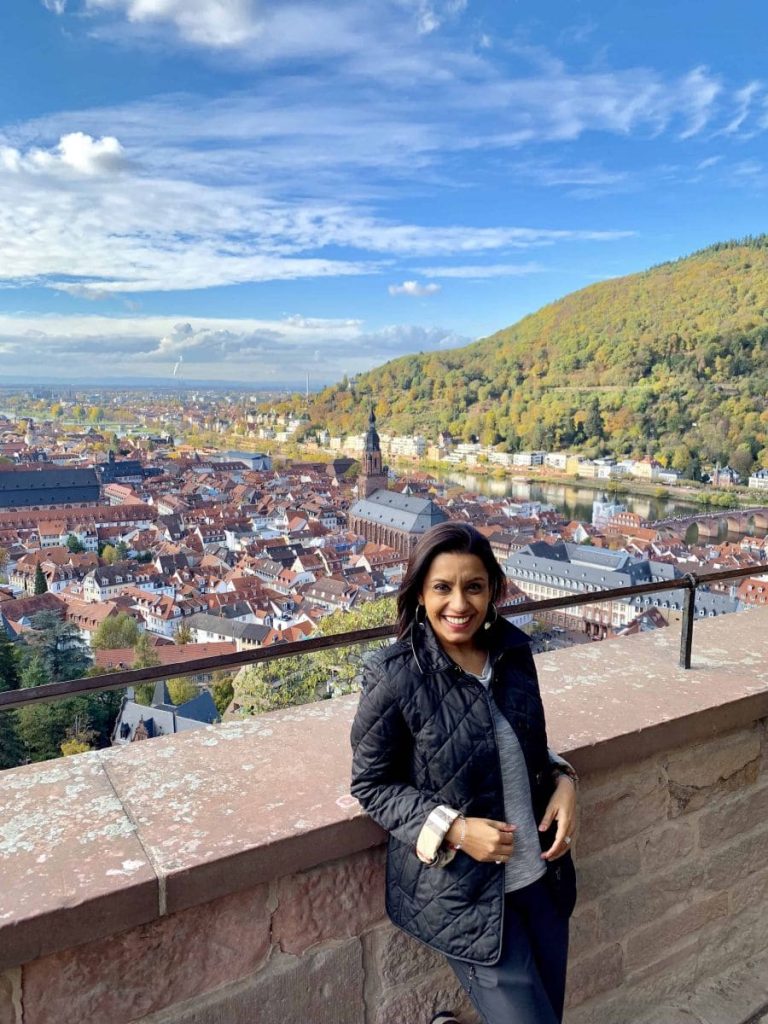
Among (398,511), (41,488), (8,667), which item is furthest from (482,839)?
(41,488)

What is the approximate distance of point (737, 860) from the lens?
164 centimetres

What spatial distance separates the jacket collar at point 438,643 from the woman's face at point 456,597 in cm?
2

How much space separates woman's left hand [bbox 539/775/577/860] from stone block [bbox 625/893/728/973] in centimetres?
62

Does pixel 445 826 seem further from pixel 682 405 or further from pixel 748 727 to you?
pixel 682 405

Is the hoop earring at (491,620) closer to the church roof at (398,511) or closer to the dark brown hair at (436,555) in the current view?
the dark brown hair at (436,555)

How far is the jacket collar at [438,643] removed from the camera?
3.42 ft

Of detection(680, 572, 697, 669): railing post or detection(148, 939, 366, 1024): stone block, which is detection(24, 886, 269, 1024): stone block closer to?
detection(148, 939, 366, 1024): stone block

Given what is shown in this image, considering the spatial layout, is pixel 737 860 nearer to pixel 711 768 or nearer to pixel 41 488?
pixel 711 768

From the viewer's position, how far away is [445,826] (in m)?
0.97

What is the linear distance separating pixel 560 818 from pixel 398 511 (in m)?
27.7

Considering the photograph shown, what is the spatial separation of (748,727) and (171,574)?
15763 mm

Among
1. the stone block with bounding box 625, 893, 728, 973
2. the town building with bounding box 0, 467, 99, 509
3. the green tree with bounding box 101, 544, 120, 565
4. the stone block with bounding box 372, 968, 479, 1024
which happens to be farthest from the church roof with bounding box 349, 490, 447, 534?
the stone block with bounding box 372, 968, 479, 1024

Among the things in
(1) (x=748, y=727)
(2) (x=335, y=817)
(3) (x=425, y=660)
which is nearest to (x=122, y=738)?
(2) (x=335, y=817)

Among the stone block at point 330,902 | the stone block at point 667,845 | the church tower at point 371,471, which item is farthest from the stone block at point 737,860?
the church tower at point 371,471
